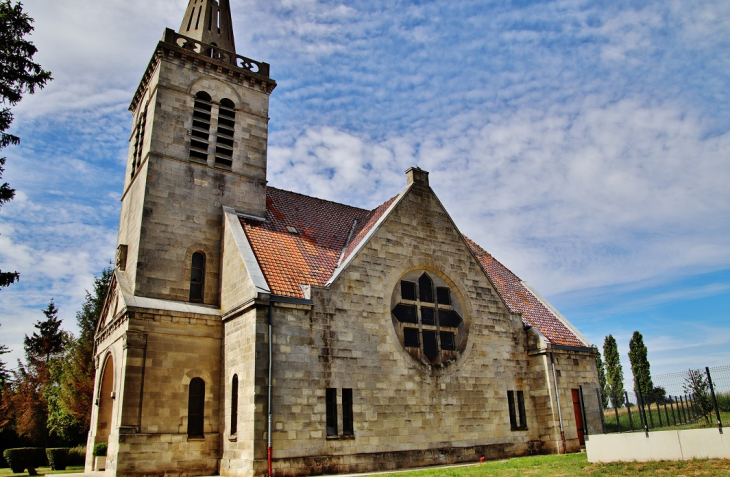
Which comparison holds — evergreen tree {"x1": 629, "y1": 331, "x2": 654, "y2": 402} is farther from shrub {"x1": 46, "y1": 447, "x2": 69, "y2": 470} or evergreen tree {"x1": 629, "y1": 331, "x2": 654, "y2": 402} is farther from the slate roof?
shrub {"x1": 46, "y1": 447, "x2": 69, "y2": 470}

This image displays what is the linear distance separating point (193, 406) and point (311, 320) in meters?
4.78

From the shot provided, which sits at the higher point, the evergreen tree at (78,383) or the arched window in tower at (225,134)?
the arched window in tower at (225,134)

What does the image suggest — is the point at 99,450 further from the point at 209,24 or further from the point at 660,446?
the point at 209,24

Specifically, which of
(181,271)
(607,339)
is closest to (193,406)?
(181,271)

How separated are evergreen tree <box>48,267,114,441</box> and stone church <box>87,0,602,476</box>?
507 inches

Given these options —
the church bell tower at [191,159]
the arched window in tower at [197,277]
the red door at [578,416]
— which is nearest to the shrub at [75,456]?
the church bell tower at [191,159]

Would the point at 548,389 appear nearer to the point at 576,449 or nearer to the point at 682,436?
the point at 576,449

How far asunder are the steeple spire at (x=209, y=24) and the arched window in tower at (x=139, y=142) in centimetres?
435

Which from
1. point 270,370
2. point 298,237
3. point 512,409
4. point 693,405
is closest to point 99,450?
point 270,370

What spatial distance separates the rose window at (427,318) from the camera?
18.4m

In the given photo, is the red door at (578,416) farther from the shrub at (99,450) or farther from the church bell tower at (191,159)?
the shrub at (99,450)

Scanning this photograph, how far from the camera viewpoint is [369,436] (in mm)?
16000

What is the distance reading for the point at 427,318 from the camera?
19219mm

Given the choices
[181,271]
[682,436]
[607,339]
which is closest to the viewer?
[682,436]
